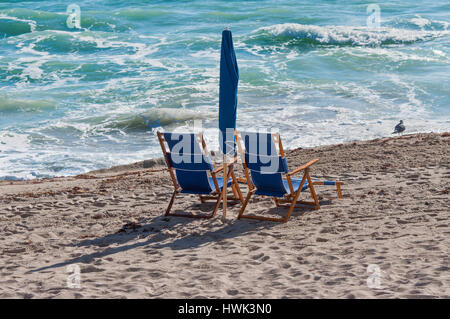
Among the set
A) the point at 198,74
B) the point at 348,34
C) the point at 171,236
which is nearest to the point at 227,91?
the point at 171,236

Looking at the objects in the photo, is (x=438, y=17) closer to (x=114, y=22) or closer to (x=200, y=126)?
(x=114, y=22)

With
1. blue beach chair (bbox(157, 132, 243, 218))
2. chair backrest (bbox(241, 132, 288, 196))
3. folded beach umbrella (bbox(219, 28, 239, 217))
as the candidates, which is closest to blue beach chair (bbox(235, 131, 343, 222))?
chair backrest (bbox(241, 132, 288, 196))

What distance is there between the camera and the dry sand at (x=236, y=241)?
446cm

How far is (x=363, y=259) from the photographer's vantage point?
16.0ft

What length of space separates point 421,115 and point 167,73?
9176 mm

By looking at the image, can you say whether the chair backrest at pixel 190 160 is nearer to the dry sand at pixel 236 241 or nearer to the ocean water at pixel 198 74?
the dry sand at pixel 236 241

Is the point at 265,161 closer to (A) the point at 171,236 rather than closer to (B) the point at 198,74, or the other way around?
(A) the point at 171,236

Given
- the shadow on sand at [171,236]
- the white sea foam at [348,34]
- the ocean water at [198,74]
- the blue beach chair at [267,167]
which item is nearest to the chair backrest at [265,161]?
the blue beach chair at [267,167]

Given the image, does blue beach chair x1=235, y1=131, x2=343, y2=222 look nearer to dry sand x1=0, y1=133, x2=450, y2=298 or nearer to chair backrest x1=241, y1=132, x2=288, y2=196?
chair backrest x1=241, y1=132, x2=288, y2=196

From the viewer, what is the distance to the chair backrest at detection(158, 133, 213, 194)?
6367 mm

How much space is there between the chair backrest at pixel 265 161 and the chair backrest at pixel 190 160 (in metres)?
0.48

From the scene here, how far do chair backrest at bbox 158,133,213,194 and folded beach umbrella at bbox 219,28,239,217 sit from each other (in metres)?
0.26

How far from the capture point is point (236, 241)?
Result: 5.72 meters
